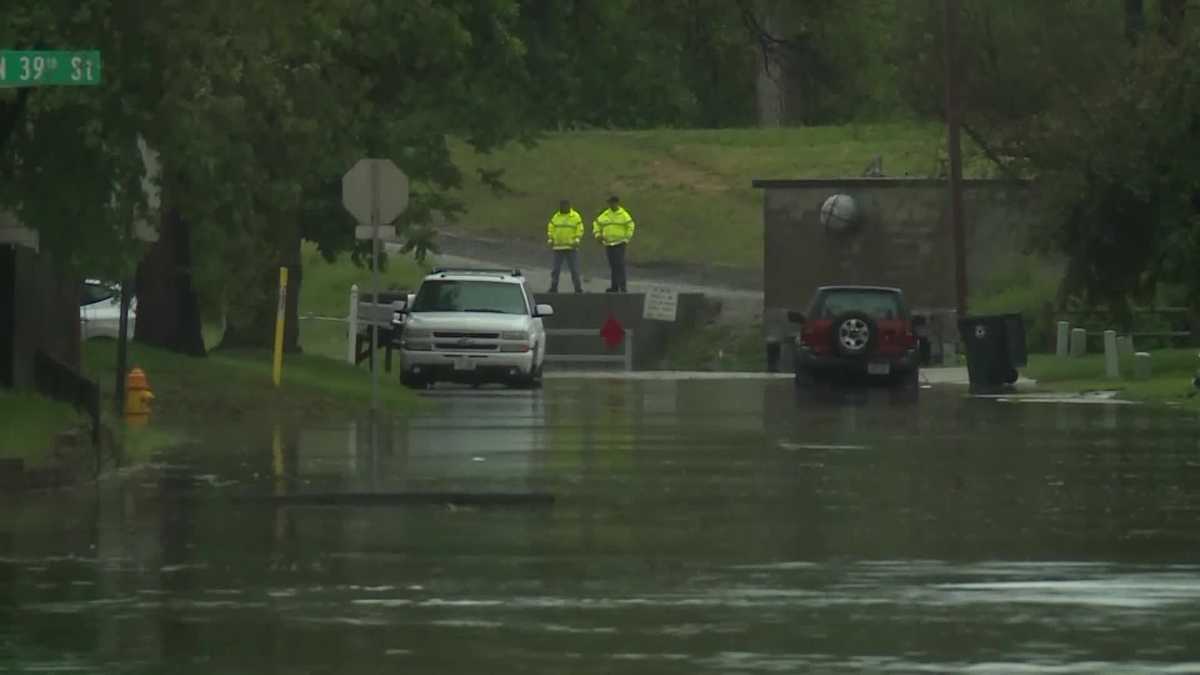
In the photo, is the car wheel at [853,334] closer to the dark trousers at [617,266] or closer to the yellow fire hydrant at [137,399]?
the dark trousers at [617,266]

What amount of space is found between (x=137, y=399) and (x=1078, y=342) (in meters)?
26.4

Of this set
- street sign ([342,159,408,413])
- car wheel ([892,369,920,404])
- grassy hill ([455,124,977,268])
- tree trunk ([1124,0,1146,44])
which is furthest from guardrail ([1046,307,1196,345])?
street sign ([342,159,408,413])

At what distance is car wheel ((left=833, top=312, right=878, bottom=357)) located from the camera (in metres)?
43.2

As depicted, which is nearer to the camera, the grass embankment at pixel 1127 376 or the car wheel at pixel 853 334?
the grass embankment at pixel 1127 376

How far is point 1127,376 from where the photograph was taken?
4428 centimetres

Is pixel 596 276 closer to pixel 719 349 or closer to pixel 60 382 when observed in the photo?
pixel 719 349

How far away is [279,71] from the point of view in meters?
29.4

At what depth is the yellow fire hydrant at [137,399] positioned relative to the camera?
93.3ft

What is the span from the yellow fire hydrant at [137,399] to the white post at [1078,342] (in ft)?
84.3

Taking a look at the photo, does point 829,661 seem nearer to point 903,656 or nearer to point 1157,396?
point 903,656

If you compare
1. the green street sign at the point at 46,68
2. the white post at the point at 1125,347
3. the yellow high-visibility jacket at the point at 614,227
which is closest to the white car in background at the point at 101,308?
the yellow high-visibility jacket at the point at 614,227

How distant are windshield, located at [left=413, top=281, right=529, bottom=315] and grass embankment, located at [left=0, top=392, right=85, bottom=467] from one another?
18531mm

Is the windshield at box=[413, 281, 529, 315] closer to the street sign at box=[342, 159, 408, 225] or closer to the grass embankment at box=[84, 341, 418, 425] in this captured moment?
the grass embankment at box=[84, 341, 418, 425]

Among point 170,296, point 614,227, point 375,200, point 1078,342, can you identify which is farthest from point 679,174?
point 375,200
